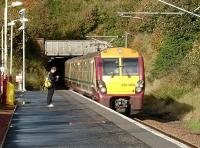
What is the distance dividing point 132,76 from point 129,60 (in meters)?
0.96

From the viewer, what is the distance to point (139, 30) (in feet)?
219

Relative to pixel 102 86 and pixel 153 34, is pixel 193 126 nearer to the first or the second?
pixel 102 86

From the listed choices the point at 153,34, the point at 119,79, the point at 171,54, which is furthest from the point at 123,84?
the point at 153,34

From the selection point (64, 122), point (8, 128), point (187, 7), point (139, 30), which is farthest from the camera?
point (139, 30)

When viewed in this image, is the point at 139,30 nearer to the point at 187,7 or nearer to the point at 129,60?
the point at 187,7

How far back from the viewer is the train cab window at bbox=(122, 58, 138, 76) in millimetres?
25766

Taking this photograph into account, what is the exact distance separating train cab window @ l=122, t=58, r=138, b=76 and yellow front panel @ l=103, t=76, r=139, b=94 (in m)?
0.36

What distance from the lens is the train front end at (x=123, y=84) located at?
25203mm

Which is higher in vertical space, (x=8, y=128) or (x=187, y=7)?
(x=187, y=7)

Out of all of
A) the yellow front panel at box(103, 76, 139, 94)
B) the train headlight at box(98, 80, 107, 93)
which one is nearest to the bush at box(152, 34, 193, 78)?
the yellow front panel at box(103, 76, 139, 94)

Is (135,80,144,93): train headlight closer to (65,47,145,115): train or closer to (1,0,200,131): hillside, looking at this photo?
(65,47,145,115): train

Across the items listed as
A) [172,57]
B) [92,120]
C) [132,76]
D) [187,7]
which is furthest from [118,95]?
[172,57]

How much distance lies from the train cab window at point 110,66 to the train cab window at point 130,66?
1.00 ft

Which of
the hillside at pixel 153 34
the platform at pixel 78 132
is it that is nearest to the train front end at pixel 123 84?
the hillside at pixel 153 34
